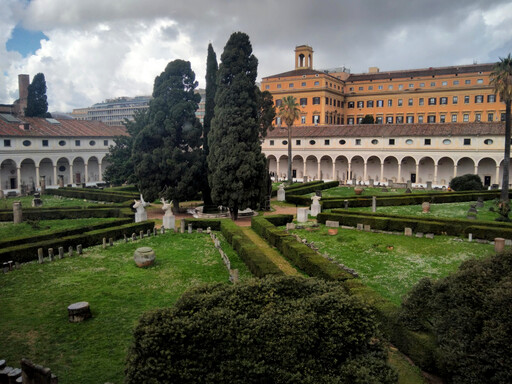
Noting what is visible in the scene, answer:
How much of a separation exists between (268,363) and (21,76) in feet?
237

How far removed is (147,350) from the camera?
25.7 feet

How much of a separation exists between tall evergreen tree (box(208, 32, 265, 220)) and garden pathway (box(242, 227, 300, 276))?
4.27m

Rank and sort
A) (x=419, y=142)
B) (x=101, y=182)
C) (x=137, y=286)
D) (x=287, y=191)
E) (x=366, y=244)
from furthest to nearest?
(x=101, y=182) < (x=419, y=142) < (x=287, y=191) < (x=366, y=244) < (x=137, y=286)

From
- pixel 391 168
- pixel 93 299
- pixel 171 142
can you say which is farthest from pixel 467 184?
pixel 93 299

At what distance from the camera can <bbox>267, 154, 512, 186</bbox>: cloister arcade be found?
48594 mm

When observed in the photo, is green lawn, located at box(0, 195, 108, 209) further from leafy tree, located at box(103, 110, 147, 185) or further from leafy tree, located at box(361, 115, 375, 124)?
leafy tree, located at box(361, 115, 375, 124)

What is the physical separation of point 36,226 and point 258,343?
78.4 feet

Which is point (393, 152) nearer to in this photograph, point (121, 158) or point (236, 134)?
point (236, 134)

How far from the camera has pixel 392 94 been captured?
73.2 meters

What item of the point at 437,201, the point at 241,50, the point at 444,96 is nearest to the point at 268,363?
the point at 241,50

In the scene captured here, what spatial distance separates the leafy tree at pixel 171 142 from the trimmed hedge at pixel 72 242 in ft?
19.3

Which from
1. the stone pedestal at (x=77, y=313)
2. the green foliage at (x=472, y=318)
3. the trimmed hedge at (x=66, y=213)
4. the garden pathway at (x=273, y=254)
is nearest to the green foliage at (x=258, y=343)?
the green foliage at (x=472, y=318)

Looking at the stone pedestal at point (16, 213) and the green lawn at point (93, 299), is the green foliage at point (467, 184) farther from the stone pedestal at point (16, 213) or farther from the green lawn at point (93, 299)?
the stone pedestal at point (16, 213)

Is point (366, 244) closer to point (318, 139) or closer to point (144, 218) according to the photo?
point (144, 218)
